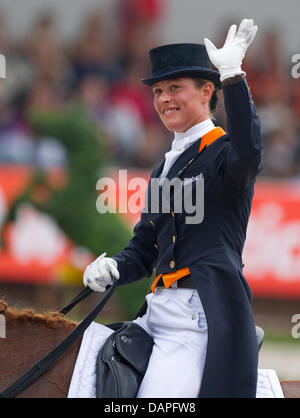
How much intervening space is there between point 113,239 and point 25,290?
232cm

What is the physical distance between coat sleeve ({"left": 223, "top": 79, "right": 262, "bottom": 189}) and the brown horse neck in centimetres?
89

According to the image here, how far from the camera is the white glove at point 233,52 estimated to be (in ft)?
8.41

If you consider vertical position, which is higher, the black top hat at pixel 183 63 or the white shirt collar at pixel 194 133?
the black top hat at pixel 183 63

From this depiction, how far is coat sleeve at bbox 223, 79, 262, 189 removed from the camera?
2555 millimetres

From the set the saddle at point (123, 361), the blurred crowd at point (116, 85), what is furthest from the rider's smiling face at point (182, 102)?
the blurred crowd at point (116, 85)

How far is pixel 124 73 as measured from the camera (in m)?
10.5

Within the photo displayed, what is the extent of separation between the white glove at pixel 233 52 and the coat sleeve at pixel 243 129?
0.16 ft

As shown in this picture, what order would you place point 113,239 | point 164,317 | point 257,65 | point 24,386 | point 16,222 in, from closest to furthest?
point 24,386
point 164,317
point 113,239
point 16,222
point 257,65

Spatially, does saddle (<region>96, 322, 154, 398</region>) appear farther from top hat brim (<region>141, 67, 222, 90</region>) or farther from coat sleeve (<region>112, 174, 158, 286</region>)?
top hat brim (<region>141, 67, 222, 90</region>)

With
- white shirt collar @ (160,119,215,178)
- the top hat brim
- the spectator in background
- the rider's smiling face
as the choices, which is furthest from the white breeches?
the spectator in background

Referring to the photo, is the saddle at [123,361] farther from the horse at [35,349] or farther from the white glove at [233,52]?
the white glove at [233,52]

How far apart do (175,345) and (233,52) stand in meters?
1.06

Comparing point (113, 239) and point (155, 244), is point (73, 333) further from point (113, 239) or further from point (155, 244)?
point (113, 239)

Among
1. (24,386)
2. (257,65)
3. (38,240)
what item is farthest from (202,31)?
(24,386)
